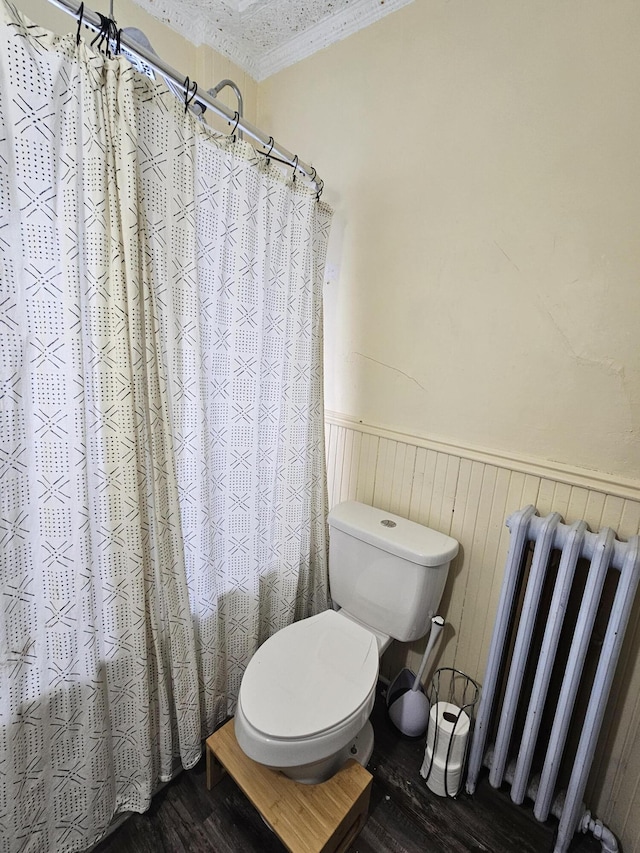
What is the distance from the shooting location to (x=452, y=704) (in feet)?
4.18

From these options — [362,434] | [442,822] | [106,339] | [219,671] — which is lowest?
[442,822]

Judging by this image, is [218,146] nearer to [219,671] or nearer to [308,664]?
[308,664]

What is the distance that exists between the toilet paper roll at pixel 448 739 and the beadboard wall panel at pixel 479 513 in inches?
7.0

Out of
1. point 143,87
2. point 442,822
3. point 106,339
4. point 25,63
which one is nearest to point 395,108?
point 143,87

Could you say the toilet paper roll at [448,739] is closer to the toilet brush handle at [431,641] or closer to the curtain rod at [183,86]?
the toilet brush handle at [431,641]

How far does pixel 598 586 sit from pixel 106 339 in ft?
4.25

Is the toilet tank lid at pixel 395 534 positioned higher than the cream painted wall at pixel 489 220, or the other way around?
the cream painted wall at pixel 489 220

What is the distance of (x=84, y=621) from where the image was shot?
88cm

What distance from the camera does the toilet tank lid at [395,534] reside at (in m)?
1.18

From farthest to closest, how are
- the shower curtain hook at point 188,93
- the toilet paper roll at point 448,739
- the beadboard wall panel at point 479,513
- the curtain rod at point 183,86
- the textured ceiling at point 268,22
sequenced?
the textured ceiling at point 268,22, the toilet paper roll at point 448,739, the beadboard wall panel at point 479,513, the shower curtain hook at point 188,93, the curtain rod at point 183,86

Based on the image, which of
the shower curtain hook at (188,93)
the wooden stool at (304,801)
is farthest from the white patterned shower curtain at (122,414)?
the wooden stool at (304,801)

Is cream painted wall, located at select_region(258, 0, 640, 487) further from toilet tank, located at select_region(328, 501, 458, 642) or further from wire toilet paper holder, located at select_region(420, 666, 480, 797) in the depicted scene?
wire toilet paper holder, located at select_region(420, 666, 480, 797)

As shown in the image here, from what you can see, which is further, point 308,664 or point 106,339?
point 308,664

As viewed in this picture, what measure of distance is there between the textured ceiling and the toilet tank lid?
5.68 feet
